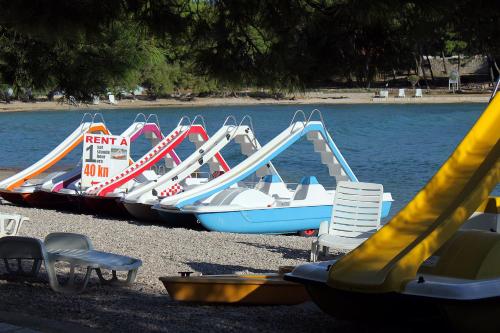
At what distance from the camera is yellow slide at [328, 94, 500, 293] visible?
7.02 m

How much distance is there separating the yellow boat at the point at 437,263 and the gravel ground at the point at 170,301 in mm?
465

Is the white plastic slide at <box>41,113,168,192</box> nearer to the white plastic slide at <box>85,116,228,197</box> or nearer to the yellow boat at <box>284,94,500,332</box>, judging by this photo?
the white plastic slide at <box>85,116,228,197</box>

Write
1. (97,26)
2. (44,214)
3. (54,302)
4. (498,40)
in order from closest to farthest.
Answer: (498,40) < (97,26) < (54,302) < (44,214)

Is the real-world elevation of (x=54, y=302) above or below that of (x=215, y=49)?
below

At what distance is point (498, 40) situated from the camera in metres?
5.98

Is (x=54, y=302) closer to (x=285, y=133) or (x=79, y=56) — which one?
(x=79, y=56)

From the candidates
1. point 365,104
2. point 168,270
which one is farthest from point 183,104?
point 168,270

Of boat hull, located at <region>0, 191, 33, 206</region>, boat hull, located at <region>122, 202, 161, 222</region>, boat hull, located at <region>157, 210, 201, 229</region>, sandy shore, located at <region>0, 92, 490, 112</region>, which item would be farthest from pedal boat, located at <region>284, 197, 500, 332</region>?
sandy shore, located at <region>0, 92, 490, 112</region>

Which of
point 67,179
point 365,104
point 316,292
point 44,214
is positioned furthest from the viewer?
point 365,104

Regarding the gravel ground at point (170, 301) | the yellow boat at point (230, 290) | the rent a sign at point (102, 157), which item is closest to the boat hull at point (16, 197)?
the rent a sign at point (102, 157)

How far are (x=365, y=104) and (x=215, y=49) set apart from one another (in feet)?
236

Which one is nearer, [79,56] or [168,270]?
[79,56]

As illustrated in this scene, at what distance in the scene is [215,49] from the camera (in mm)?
7402

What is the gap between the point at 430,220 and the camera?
24.6 ft
